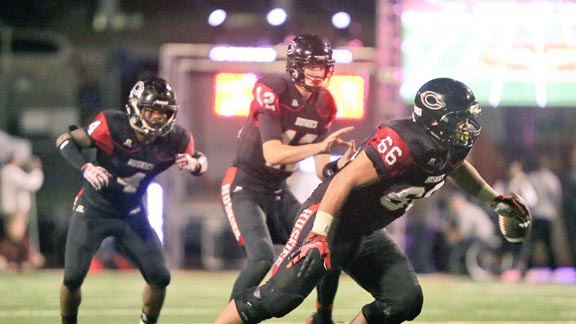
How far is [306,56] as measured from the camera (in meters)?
6.66

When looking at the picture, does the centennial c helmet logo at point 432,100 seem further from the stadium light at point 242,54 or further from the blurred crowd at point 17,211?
the blurred crowd at point 17,211

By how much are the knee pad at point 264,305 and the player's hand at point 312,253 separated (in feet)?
0.44

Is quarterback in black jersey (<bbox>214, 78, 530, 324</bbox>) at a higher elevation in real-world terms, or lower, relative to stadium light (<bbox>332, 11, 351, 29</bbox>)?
lower

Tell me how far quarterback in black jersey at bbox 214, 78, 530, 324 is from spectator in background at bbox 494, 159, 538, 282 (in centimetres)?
836

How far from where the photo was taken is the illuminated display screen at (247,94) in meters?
14.4

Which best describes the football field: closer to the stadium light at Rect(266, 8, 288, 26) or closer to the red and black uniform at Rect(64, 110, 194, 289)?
the red and black uniform at Rect(64, 110, 194, 289)

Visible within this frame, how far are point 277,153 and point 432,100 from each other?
118 centimetres

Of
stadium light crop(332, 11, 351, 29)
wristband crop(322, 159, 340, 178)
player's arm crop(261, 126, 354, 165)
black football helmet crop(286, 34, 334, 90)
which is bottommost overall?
wristband crop(322, 159, 340, 178)

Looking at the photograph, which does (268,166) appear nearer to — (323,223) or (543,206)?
(323,223)

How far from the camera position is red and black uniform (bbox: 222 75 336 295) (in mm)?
6699

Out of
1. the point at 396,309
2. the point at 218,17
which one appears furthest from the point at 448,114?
the point at 218,17

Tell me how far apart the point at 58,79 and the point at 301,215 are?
1168 centimetres

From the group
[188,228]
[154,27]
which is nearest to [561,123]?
[188,228]

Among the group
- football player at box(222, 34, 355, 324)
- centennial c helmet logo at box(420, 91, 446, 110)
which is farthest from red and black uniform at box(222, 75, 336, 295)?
centennial c helmet logo at box(420, 91, 446, 110)
